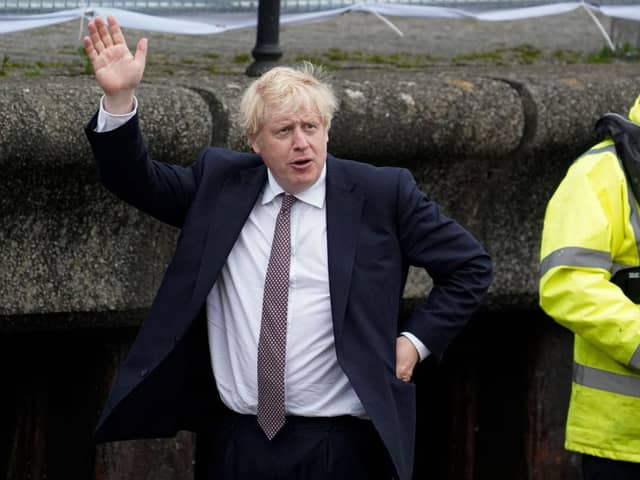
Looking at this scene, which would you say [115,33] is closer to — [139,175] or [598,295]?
[139,175]

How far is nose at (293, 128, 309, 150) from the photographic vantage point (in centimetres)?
420

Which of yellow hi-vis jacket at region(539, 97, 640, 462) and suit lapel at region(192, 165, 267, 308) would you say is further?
yellow hi-vis jacket at region(539, 97, 640, 462)

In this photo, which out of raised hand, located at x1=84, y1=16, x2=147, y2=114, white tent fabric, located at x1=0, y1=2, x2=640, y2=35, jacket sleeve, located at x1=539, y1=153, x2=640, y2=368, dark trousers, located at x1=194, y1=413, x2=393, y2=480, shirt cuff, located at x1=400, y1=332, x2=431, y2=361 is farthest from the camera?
white tent fabric, located at x1=0, y1=2, x2=640, y2=35

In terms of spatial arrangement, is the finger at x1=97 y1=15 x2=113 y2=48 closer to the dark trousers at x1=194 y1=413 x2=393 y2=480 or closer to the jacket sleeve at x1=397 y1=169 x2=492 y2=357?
the jacket sleeve at x1=397 y1=169 x2=492 y2=357

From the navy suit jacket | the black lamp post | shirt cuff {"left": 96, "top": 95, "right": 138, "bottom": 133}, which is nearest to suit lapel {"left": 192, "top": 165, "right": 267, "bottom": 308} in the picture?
the navy suit jacket

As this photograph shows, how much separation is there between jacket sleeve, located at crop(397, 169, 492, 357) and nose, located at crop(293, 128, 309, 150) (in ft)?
0.96

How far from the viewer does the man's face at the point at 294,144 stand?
166 inches

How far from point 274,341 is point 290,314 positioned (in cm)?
8

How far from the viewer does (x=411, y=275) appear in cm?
569

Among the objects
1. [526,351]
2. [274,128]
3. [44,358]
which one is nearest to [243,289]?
[274,128]

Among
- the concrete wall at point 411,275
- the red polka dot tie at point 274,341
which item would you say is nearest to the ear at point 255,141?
the red polka dot tie at point 274,341

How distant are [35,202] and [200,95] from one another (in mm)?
582

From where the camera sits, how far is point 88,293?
16.7 ft

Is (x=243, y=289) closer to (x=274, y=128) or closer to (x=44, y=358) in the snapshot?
(x=274, y=128)
